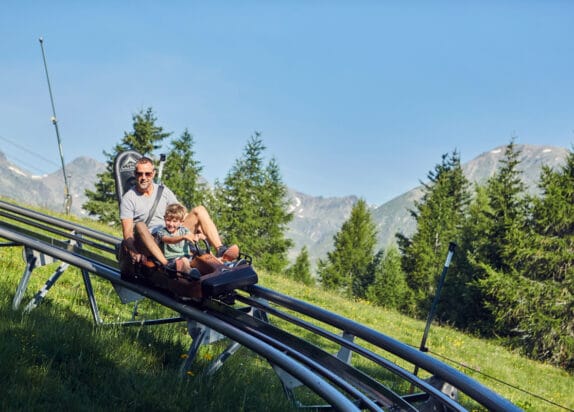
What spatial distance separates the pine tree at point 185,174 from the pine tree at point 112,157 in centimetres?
245

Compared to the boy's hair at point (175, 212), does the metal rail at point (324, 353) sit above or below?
below

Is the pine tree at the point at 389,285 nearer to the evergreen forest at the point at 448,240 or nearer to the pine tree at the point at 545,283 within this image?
the evergreen forest at the point at 448,240

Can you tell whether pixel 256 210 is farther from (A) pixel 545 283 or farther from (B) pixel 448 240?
(A) pixel 545 283

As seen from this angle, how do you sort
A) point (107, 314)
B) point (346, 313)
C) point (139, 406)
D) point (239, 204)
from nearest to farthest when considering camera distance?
point (139, 406) < point (107, 314) < point (346, 313) < point (239, 204)

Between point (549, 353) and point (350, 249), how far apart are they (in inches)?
1472

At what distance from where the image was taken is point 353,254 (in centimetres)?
6581

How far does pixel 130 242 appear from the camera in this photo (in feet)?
16.3

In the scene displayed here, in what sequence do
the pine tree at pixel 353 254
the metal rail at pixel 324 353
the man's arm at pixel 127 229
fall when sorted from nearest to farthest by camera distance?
the metal rail at pixel 324 353 < the man's arm at pixel 127 229 < the pine tree at pixel 353 254

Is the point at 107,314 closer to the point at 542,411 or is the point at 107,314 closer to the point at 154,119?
the point at 542,411

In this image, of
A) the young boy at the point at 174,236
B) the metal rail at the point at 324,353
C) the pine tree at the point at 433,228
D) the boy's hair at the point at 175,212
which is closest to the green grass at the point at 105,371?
the metal rail at the point at 324,353

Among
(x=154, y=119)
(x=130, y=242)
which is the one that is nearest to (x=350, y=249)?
(x=154, y=119)

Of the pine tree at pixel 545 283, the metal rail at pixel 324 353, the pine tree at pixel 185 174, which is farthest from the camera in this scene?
the pine tree at pixel 185 174

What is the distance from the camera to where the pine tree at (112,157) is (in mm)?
52938

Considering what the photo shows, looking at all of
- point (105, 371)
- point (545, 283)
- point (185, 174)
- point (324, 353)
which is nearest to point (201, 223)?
point (324, 353)
